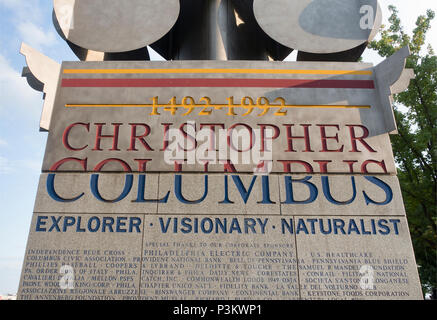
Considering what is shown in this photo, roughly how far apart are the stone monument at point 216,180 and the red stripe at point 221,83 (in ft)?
0.11

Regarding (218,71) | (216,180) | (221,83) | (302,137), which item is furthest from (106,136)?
(302,137)

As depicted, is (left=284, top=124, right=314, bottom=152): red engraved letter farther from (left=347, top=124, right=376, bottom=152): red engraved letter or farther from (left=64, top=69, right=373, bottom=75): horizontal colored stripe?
(left=64, top=69, right=373, bottom=75): horizontal colored stripe

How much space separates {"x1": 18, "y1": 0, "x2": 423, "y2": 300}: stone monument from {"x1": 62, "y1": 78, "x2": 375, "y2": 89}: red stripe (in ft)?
0.11

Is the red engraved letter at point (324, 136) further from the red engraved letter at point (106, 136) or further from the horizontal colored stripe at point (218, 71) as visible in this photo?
the red engraved letter at point (106, 136)

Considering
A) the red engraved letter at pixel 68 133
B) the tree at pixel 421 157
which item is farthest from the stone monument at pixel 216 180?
the tree at pixel 421 157

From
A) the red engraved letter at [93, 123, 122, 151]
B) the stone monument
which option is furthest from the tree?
the red engraved letter at [93, 123, 122, 151]

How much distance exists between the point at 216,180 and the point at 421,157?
1108 cm

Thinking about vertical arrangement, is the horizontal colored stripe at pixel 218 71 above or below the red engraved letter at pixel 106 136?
above

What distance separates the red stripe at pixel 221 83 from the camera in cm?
779

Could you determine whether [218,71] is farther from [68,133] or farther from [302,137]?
[68,133]

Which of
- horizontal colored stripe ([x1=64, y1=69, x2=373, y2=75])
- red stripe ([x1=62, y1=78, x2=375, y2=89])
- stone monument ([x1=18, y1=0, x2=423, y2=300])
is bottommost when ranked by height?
stone monument ([x1=18, y1=0, x2=423, y2=300])

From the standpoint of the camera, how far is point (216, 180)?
22.7ft

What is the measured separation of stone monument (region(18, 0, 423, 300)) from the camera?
20.0 feet
